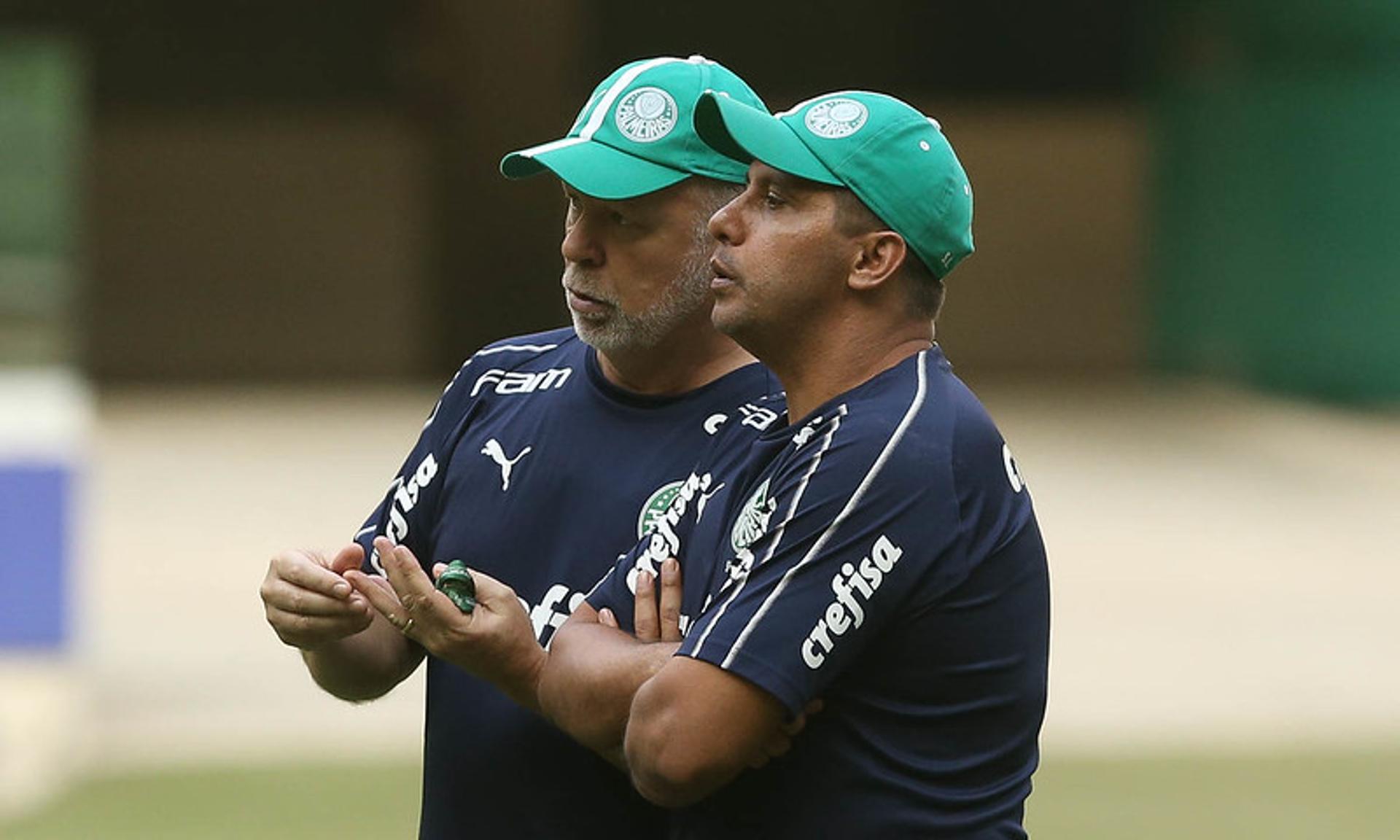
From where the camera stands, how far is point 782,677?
2684 mm

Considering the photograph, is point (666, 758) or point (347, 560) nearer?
point (666, 758)

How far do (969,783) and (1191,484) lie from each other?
14344 mm

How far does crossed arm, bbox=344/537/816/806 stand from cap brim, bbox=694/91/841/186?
53cm

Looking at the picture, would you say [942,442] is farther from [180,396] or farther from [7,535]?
[180,396]

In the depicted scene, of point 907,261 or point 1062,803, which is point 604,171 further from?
point 1062,803

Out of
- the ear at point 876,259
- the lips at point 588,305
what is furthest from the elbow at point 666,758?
the lips at point 588,305

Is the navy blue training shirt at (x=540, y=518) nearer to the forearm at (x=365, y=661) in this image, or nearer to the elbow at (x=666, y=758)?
the forearm at (x=365, y=661)

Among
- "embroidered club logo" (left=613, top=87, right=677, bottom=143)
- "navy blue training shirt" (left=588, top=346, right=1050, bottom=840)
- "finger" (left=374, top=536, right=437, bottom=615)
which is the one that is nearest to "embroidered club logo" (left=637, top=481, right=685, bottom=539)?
"navy blue training shirt" (left=588, top=346, right=1050, bottom=840)

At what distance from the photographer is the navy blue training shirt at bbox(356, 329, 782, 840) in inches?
126

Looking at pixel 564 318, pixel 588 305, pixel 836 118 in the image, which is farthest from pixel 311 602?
pixel 564 318

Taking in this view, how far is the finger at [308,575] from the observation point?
3.06 m

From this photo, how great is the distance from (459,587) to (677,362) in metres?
0.53

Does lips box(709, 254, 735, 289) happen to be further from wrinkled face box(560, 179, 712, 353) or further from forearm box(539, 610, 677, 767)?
forearm box(539, 610, 677, 767)

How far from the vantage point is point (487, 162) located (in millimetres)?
24000
